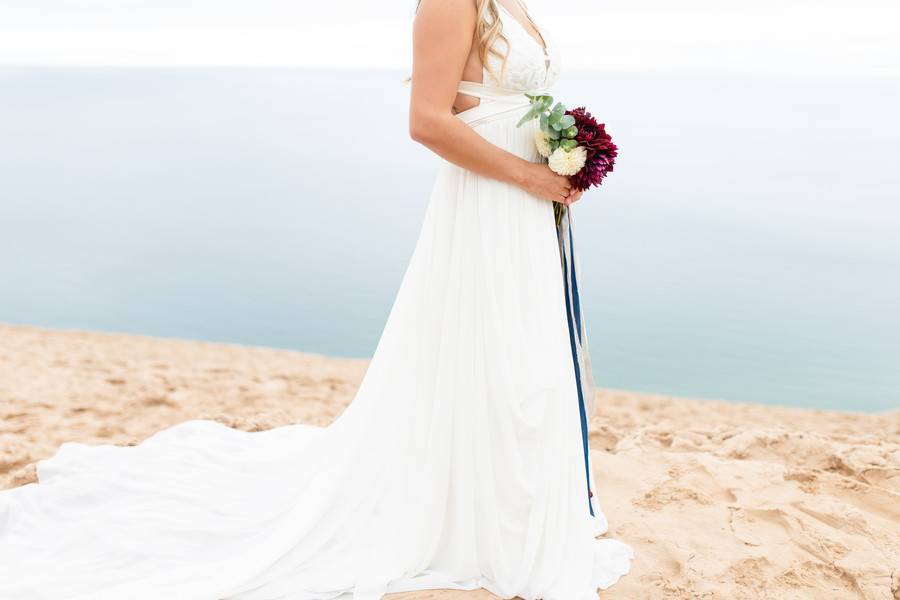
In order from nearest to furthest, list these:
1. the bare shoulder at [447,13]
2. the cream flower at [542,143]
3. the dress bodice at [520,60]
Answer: the bare shoulder at [447,13], the dress bodice at [520,60], the cream flower at [542,143]

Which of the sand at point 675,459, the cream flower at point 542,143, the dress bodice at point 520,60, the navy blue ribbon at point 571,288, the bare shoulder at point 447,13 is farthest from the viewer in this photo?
the sand at point 675,459

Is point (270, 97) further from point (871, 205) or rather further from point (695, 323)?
point (695, 323)

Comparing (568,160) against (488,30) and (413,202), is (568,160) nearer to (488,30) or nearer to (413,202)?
(488,30)

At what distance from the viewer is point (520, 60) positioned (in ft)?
8.77

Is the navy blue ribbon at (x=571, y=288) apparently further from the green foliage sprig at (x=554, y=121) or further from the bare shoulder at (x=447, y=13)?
the bare shoulder at (x=447, y=13)

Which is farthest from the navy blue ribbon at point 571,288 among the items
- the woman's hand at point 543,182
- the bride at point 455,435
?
the woman's hand at point 543,182

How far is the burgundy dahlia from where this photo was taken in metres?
2.73

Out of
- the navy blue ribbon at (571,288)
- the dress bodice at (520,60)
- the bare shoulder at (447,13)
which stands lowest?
the navy blue ribbon at (571,288)

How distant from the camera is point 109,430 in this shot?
202 inches

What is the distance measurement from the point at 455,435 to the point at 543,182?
0.95 m

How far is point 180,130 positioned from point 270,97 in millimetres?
11474

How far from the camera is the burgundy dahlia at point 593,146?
8.95 feet

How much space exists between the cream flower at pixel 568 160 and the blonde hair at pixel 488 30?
0.35 m

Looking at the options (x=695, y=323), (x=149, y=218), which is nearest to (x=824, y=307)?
(x=695, y=323)
